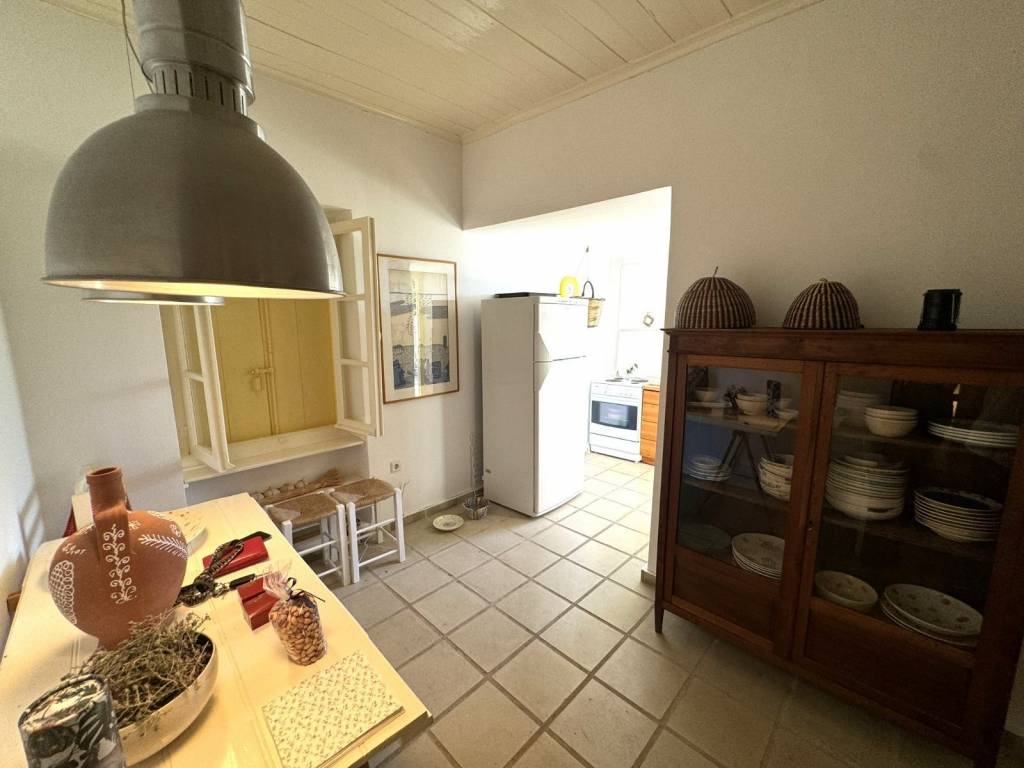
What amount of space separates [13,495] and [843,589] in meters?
2.98

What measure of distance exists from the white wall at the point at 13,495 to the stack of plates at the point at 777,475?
257 centimetres

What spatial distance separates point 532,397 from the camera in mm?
3031

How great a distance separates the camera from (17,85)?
5.25 ft

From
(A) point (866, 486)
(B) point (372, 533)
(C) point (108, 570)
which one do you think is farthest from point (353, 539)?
(A) point (866, 486)

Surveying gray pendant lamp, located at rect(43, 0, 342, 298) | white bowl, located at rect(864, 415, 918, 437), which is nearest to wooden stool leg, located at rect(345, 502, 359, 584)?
gray pendant lamp, located at rect(43, 0, 342, 298)

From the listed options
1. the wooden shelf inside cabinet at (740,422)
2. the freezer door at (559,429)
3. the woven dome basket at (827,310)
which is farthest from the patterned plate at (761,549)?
the freezer door at (559,429)

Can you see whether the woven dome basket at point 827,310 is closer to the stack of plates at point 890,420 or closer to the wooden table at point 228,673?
the stack of plates at point 890,420

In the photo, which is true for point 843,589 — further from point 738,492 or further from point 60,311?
point 60,311

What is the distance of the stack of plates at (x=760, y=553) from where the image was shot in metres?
1.76

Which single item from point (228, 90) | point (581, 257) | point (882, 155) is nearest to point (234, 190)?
point (228, 90)

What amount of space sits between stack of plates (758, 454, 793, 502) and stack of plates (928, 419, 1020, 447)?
45 cm

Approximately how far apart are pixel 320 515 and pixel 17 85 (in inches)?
86.1

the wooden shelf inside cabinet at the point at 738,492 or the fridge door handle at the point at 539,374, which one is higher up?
the fridge door handle at the point at 539,374

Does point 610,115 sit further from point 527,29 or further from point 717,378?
point 717,378
